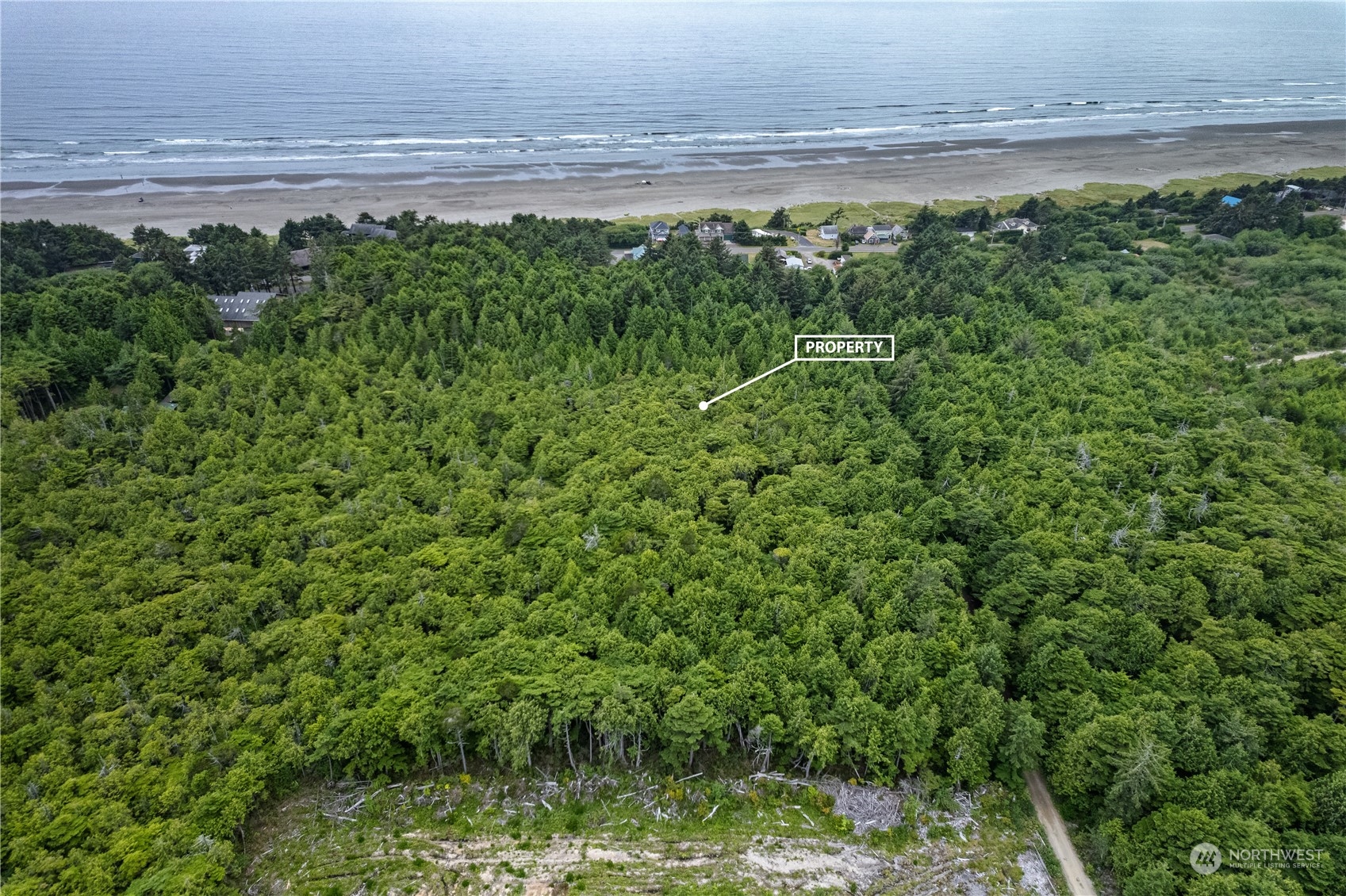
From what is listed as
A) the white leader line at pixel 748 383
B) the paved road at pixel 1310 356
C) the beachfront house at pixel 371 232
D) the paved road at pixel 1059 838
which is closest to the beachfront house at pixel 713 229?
the beachfront house at pixel 371 232

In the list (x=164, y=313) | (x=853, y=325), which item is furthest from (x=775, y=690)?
(x=164, y=313)

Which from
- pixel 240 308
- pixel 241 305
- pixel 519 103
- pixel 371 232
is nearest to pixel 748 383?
pixel 240 308

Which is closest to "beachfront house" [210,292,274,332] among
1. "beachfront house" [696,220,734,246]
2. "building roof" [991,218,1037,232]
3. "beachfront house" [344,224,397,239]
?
"beachfront house" [344,224,397,239]

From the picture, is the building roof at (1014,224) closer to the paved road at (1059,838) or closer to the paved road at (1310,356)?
the paved road at (1310,356)

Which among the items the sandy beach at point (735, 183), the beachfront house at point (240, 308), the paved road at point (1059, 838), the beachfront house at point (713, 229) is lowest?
the paved road at point (1059, 838)

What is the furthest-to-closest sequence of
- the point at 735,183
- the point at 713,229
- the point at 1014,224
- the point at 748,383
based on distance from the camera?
the point at 735,183 → the point at 1014,224 → the point at 713,229 → the point at 748,383

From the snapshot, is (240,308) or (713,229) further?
(713,229)

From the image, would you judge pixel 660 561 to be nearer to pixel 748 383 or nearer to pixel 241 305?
pixel 748 383
